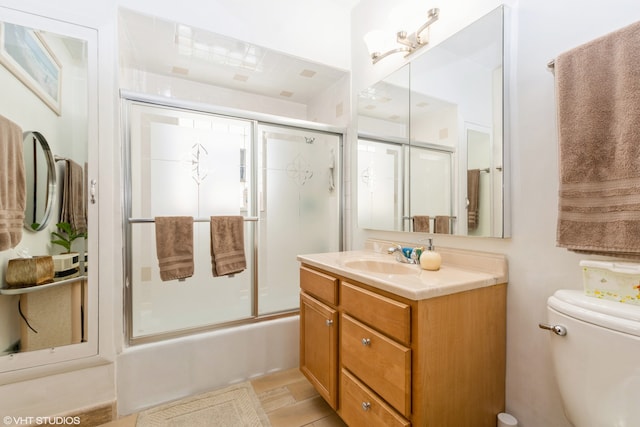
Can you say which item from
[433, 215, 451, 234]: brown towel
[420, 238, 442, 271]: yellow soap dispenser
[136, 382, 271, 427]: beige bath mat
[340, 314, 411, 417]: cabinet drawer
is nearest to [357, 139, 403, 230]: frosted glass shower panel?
[433, 215, 451, 234]: brown towel

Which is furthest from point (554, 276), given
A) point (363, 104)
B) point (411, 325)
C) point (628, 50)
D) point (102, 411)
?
point (102, 411)

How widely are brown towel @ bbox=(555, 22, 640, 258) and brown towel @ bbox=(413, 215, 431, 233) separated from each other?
0.63 metres

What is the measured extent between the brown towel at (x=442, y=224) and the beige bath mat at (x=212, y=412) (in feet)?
4.22

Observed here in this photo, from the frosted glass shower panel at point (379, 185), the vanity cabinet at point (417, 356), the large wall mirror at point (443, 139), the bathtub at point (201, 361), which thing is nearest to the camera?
the vanity cabinet at point (417, 356)

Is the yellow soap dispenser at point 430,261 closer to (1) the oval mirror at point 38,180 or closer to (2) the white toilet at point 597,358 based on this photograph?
(2) the white toilet at point 597,358

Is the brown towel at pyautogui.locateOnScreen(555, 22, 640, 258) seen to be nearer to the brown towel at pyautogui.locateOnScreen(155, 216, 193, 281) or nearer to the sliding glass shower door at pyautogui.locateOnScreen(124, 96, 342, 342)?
the sliding glass shower door at pyautogui.locateOnScreen(124, 96, 342, 342)

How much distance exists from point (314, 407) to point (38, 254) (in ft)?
5.10

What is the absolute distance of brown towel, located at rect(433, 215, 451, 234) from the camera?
4.49 ft

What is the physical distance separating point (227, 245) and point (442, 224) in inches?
49.8

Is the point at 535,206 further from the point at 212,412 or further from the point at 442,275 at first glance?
the point at 212,412

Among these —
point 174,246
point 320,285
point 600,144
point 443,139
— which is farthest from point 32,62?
point 600,144

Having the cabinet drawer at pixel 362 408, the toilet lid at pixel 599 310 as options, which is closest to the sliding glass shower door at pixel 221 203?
the cabinet drawer at pixel 362 408

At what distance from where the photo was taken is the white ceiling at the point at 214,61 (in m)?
1.65

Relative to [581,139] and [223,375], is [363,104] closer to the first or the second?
[581,139]
